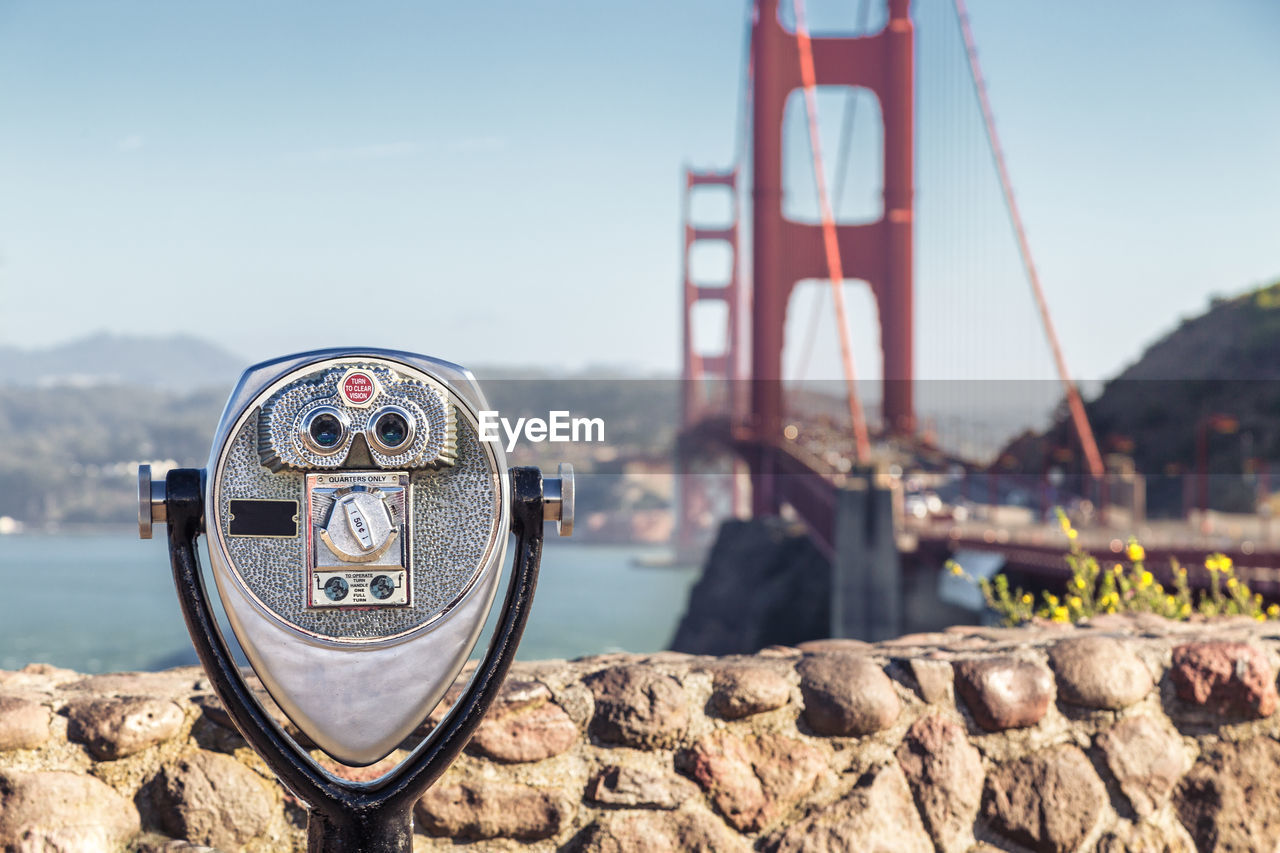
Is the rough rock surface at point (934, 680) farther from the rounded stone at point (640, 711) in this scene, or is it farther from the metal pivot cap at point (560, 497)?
the metal pivot cap at point (560, 497)

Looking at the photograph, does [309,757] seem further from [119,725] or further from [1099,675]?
[1099,675]

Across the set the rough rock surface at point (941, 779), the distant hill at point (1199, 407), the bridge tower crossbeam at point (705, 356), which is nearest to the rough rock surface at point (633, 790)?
the rough rock surface at point (941, 779)

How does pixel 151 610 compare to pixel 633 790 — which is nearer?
pixel 633 790

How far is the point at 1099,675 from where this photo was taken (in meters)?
2.32

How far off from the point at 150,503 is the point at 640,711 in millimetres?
861

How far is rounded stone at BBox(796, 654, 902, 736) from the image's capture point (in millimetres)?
2195

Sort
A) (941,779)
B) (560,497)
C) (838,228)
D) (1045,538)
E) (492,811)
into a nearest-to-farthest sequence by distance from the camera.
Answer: (560,497) < (492,811) < (941,779) < (1045,538) < (838,228)

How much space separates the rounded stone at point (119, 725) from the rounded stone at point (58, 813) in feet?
0.19

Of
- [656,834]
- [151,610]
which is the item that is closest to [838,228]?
[656,834]

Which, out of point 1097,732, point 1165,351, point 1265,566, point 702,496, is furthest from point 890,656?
point 702,496

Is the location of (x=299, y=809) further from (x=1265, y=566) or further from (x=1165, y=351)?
(x=1165, y=351)

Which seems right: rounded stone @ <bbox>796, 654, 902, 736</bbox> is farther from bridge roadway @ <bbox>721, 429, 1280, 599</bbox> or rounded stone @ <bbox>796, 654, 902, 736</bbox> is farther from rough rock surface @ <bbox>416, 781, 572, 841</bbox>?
bridge roadway @ <bbox>721, 429, 1280, 599</bbox>

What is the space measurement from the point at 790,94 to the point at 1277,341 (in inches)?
701

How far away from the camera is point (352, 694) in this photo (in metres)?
1.66
